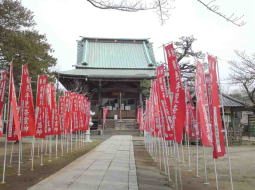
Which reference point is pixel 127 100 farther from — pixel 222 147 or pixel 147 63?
pixel 222 147

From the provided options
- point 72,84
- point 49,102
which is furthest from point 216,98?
point 72,84

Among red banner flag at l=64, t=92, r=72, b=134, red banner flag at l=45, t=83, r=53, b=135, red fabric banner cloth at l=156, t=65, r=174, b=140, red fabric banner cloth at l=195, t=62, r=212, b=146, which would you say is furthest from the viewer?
red banner flag at l=64, t=92, r=72, b=134

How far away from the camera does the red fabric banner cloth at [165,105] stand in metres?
7.05

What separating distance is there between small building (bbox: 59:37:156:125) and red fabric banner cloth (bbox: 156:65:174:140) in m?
21.3

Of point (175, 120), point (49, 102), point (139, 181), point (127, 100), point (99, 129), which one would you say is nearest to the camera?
point (175, 120)

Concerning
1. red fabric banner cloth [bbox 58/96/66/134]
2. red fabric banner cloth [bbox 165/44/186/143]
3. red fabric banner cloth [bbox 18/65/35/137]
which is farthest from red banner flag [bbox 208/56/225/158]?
red fabric banner cloth [bbox 58/96/66/134]

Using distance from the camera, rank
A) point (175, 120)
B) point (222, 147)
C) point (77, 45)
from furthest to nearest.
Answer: point (77, 45), point (175, 120), point (222, 147)

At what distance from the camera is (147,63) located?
3575 centimetres

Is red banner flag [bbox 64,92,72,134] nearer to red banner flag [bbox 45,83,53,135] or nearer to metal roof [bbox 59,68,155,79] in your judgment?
red banner flag [bbox 45,83,53,135]

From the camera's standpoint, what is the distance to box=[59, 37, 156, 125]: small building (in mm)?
30344

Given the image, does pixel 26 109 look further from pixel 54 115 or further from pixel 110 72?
pixel 110 72

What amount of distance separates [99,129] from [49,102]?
1880 cm

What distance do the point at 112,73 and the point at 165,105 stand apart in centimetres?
2468

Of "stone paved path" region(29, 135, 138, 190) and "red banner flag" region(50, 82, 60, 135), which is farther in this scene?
"red banner flag" region(50, 82, 60, 135)
